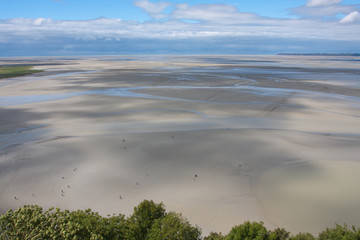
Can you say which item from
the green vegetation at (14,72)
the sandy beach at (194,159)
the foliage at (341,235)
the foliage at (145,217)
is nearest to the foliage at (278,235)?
the foliage at (341,235)

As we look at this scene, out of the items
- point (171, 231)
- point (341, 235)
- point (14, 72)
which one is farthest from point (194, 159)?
point (14, 72)

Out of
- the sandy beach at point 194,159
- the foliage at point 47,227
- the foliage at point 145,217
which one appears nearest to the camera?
the foliage at point 47,227

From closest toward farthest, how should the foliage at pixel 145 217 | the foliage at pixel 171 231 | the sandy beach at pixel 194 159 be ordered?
the foliage at pixel 171 231 < the foliage at pixel 145 217 < the sandy beach at pixel 194 159

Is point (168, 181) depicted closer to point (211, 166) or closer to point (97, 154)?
point (211, 166)

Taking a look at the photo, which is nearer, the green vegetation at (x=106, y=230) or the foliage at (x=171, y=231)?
the green vegetation at (x=106, y=230)

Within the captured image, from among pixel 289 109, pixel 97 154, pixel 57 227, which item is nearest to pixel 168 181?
pixel 97 154

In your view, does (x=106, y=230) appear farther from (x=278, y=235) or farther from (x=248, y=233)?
(x=278, y=235)

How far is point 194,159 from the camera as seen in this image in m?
16.6

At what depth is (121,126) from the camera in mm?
22766

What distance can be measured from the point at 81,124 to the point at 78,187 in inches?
424

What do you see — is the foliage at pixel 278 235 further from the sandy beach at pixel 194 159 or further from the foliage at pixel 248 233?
the sandy beach at pixel 194 159

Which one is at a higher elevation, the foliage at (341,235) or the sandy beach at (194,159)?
the foliage at (341,235)

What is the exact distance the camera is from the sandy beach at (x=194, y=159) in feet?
39.6

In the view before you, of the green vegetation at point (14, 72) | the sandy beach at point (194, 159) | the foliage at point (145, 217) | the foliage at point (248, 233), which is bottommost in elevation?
the green vegetation at point (14, 72)
